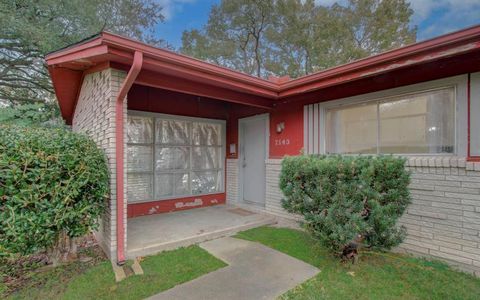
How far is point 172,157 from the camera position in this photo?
5891 mm

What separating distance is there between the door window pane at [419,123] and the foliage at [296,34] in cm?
906

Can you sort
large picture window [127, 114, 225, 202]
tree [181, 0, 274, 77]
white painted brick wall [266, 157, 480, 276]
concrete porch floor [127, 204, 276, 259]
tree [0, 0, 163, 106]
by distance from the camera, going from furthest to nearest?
tree [181, 0, 274, 77]
tree [0, 0, 163, 106]
large picture window [127, 114, 225, 202]
concrete porch floor [127, 204, 276, 259]
white painted brick wall [266, 157, 480, 276]

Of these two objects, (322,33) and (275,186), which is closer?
(275,186)

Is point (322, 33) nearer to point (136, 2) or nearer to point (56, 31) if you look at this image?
point (136, 2)

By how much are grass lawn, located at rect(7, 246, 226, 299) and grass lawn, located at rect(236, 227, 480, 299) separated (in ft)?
3.96

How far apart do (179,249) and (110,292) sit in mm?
1205

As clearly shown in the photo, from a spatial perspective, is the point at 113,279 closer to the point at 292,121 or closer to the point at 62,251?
the point at 62,251

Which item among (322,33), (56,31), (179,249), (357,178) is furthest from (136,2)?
(357,178)

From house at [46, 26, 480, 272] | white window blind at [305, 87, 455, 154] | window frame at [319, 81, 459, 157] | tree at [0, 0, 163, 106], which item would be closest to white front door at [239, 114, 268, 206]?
house at [46, 26, 480, 272]

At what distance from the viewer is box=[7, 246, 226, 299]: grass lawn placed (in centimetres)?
258

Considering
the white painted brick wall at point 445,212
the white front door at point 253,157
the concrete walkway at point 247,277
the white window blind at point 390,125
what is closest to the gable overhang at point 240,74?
the white window blind at point 390,125

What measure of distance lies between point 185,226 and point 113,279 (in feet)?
5.65

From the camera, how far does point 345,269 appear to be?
3.08 m

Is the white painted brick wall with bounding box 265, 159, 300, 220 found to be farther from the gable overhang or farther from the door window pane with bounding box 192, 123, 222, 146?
the door window pane with bounding box 192, 123, 222, 146
